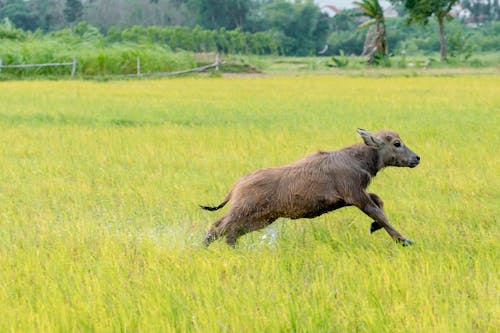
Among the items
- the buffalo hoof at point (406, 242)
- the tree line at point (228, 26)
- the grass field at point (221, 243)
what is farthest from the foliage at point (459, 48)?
the buffalo hoof at point (406, 242)

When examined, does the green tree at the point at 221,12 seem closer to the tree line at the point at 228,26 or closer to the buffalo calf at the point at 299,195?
the tree line at the point at 228,26

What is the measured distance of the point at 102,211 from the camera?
17.4ft

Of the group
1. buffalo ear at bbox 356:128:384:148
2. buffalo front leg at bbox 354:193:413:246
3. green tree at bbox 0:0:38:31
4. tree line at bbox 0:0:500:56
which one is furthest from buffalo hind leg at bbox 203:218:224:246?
green tree at bbox 0:0:38:31

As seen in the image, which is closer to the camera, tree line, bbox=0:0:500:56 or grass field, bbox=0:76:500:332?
grass field, bbox=0:76:500:332

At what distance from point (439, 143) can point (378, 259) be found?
4.92 meters

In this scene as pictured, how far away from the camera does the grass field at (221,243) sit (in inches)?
117

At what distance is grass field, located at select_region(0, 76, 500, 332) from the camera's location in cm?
297

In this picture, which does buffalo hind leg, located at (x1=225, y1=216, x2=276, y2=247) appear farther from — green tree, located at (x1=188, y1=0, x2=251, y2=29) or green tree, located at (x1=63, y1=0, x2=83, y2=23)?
green tree, located at (x1=188, y1=0, x2=251, y2=29)

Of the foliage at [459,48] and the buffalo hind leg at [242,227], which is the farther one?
the foliage at [459,48]

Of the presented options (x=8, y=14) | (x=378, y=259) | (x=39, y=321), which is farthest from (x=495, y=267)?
(x=8, y=14)

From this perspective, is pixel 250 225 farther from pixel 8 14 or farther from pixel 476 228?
pixel 8 14

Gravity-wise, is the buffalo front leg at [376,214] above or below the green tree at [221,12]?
above

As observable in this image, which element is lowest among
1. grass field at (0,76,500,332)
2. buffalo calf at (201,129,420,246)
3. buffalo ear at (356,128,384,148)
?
grass field at (0,76,500,332)

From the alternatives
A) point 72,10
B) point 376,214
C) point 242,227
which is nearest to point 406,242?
point 376,214
